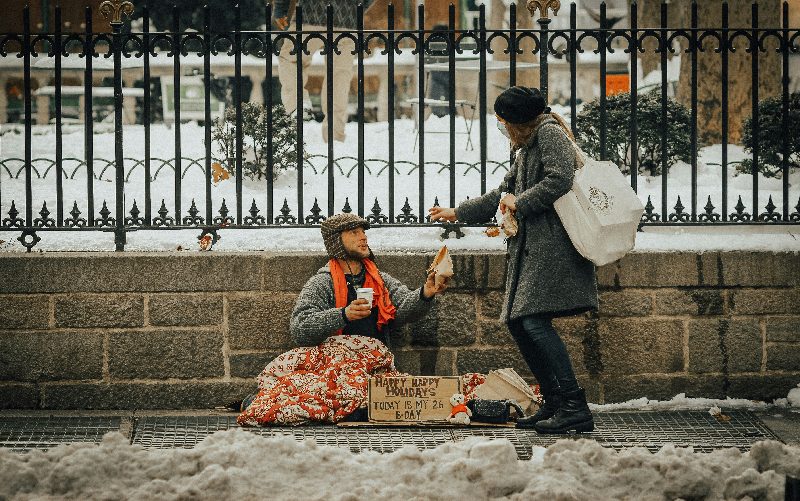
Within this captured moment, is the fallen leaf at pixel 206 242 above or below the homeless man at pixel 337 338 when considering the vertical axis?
above

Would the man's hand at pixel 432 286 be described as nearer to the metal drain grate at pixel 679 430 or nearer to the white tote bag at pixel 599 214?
the white tote bag at pixel 599 214

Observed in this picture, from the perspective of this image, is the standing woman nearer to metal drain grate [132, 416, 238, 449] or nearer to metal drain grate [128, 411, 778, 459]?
metal drain grate [128, 411, 778, 459]

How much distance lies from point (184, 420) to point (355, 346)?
3.66ft

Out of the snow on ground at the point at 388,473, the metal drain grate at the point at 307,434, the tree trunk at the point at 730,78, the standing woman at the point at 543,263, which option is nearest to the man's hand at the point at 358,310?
the metal drain grate at the point at 307,434

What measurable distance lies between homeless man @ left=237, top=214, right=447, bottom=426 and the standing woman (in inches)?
21.9

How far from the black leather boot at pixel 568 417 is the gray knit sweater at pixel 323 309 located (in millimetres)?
998

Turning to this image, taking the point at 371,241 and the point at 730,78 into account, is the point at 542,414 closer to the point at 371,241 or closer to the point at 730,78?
the point at 371,241

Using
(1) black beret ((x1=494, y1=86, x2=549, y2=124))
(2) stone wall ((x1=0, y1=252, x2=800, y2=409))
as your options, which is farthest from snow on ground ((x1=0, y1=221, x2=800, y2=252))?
(1) black beret ((x1=494, y1=86, x2=549, y2=124))

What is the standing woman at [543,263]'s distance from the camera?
7375 millimetres

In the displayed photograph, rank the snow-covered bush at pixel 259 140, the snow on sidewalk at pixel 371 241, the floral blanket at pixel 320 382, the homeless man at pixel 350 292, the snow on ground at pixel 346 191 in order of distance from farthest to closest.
→ the snow-covered bush at pixel 259 140 → the snow on ground at pixel 346 191 → the snow on sidewalk at pixel 371 241 → the homeless man at pixel 350 292 → the floral blanket at pixel 320 382

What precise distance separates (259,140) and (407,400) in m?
2.81

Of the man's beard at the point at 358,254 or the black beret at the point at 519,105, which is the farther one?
the man's beard at the point at 358,254

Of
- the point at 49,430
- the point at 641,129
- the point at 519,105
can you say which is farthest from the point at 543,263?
the point at 49,430

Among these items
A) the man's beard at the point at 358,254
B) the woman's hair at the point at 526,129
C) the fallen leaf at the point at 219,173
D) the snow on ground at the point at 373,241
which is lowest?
the man's beard at the point at 358,254
